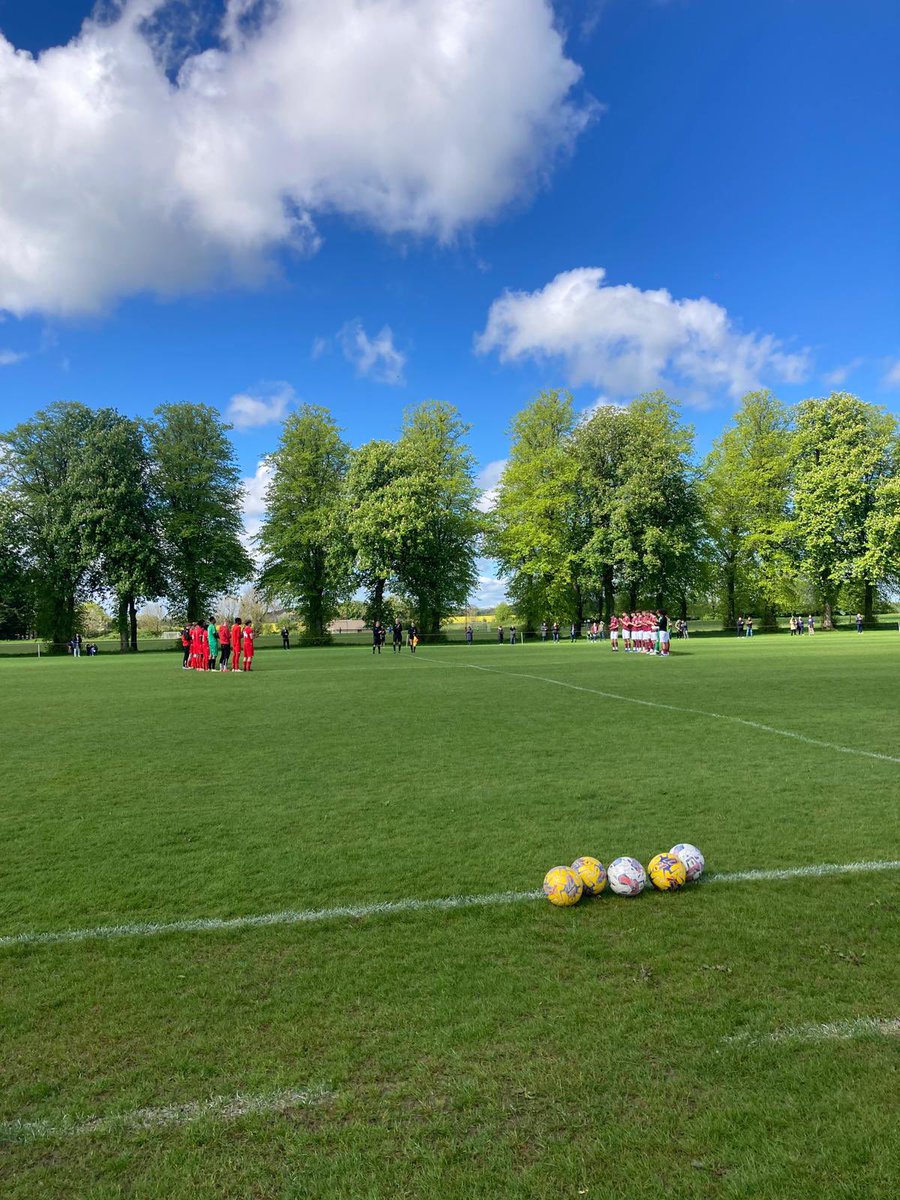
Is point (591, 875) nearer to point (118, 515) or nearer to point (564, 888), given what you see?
point (564, 888)

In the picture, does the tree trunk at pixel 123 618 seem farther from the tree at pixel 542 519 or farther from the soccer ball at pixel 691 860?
the soccer ball at pixel 691 860

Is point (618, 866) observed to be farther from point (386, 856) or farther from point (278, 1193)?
point (278, 1193)

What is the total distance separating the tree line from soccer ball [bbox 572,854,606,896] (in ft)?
149

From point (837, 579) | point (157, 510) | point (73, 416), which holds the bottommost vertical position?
point (837, 579)

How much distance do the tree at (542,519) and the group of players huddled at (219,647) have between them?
94.6 feet

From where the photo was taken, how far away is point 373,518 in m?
50.1

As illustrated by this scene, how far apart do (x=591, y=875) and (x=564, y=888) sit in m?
0.25

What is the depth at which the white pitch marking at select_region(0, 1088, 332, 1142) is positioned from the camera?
268 centimetres

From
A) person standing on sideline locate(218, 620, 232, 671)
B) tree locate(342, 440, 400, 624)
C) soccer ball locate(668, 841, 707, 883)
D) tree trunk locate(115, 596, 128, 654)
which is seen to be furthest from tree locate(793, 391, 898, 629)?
soccer ball locate(668, 841, 707, 883)

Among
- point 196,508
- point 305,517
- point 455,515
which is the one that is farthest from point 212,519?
point 455,515

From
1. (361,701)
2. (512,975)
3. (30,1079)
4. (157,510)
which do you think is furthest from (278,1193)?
(157,510)

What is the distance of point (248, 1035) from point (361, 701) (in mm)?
13120

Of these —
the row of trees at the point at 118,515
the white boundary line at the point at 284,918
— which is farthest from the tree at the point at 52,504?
the white boundary line at the point at 284,918

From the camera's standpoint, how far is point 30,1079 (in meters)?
2.98
